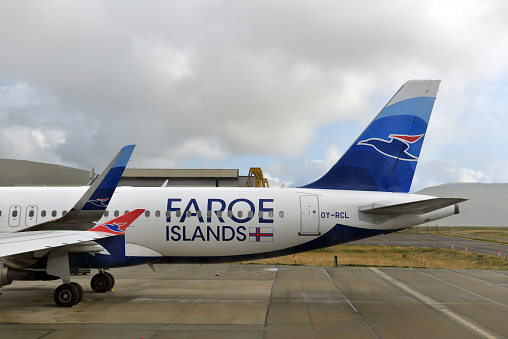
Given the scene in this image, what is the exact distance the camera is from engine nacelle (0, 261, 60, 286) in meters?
13.4

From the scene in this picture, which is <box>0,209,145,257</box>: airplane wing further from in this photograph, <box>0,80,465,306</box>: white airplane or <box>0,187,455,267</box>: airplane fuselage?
<box>0,187,455,267</box>: airplane fuselage

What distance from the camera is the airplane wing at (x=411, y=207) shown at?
1457cm

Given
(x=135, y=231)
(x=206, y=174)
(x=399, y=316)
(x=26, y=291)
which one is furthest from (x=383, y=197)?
(x=206, y=174)

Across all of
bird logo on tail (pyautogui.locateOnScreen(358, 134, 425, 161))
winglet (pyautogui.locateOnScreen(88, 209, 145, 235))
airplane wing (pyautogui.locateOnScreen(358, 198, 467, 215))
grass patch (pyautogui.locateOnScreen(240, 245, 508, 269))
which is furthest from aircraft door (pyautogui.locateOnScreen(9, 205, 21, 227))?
grass patch (pyautogui.locateOnScreen(240, 245, 508, 269))

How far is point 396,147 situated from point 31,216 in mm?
14599

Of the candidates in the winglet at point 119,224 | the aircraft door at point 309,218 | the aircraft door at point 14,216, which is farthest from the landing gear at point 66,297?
the aircraft door at point 309,218

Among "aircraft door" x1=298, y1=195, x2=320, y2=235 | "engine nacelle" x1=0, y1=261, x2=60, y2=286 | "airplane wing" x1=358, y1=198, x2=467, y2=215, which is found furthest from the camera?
"aircraft door" x1=298, y1=195, x2=320, y2=235

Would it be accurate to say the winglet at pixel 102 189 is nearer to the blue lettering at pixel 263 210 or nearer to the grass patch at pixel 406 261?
the blue lettering at pixel 263 210

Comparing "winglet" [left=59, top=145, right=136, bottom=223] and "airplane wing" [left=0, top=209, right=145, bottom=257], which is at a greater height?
"winglet" [left=59, top=145, right=136, bottom=223]

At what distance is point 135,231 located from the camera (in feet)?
52.5

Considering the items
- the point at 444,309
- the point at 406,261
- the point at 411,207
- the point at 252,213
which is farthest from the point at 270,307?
the point at 406,261

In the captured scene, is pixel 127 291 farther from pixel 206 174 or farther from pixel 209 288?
pixel 206 174

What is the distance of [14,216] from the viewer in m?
16.4

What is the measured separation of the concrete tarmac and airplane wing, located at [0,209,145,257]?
6.99 feet
